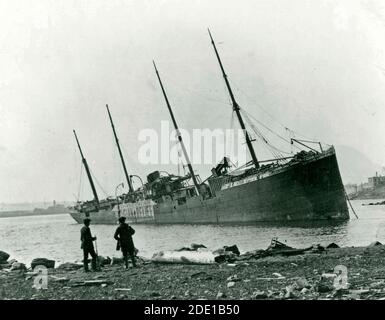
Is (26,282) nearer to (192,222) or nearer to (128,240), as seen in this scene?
(128,240)

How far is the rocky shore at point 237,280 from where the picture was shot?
24.6 feet

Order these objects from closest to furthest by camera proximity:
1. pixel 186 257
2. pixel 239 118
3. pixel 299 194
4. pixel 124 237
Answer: pixel 124 237 < pixel 186 257 < pixel 299 194 < pixel 239 118

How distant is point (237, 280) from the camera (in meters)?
8.81

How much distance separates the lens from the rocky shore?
7.51 m

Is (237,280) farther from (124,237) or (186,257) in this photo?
(124,237)

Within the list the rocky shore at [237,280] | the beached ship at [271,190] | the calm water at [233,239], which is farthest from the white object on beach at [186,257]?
the beached ship at [271,190]

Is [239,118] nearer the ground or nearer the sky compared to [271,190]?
nearer the sky

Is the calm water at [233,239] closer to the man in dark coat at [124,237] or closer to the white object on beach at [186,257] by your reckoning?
the white object on beach at [186,257]

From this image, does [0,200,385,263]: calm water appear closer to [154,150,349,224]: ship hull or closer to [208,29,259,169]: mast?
[154,150,349,224]: ship hull

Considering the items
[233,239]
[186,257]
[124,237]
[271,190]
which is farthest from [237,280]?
[271,190]

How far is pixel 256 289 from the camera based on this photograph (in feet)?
25.8

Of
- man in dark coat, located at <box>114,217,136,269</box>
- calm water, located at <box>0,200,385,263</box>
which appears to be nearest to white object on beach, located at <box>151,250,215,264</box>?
man in dark coat, located at <box>114,217,136,269</box>
